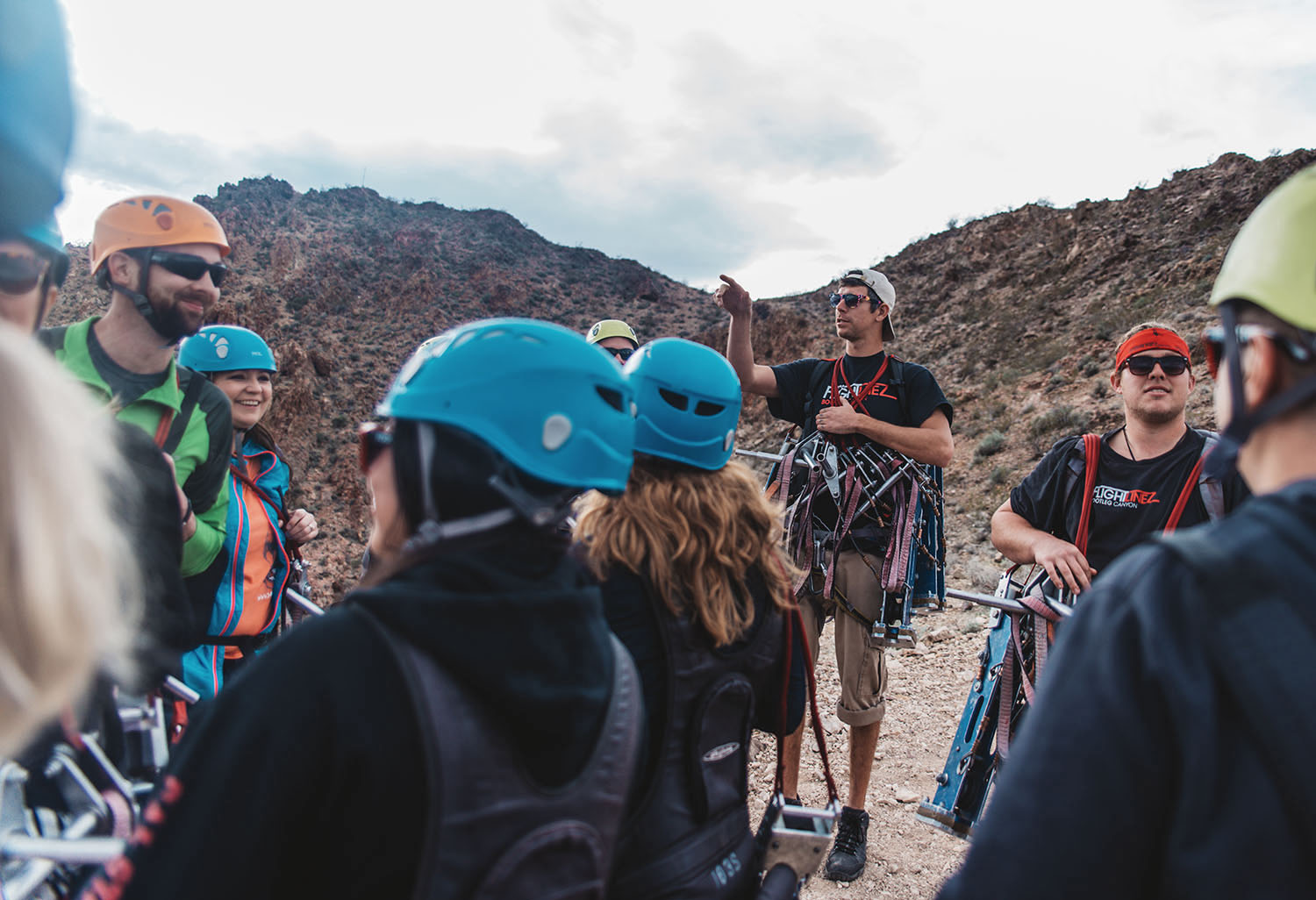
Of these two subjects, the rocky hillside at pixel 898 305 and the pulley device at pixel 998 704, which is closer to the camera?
the pulley device at pixel 998 704

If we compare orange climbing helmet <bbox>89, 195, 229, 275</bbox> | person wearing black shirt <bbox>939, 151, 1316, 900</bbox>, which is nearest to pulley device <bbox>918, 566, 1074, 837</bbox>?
person wearing black shirt <bbox>939, 151, 1316, 900</bbox>

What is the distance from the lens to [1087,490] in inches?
130

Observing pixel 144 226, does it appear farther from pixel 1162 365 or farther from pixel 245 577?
pixel 1162 365

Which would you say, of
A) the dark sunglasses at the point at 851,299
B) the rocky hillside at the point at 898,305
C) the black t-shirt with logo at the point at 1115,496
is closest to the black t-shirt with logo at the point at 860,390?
the dark sunglasses at the point at 851,299

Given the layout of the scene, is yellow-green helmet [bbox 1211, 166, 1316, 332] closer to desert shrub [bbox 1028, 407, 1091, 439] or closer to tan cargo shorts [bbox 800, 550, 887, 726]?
tan cargo shorts [bbox 800, 550, 887, 726]

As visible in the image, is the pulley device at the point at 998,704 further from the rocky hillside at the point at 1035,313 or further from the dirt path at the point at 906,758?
the rocky hillside at the point at 1035,313

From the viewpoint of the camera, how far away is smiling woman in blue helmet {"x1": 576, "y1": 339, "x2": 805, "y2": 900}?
1.80 m

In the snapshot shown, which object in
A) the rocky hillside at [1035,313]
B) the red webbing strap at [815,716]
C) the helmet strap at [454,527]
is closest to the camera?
the helmet strap at [454,527]

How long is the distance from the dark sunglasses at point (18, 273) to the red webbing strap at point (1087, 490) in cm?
368

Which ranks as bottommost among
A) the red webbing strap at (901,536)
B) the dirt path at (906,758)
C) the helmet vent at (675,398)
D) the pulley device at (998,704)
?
the dirt path at (906,758)

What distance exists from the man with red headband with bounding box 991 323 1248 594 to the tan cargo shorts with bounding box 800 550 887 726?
89cm

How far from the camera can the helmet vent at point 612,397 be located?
1.57 metres

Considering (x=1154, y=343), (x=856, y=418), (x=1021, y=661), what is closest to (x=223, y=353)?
(x=856, y=418)

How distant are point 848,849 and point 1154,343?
9.89 feet
